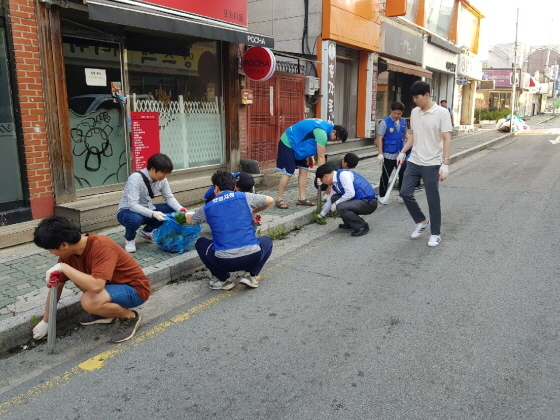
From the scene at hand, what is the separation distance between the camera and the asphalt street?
277cm

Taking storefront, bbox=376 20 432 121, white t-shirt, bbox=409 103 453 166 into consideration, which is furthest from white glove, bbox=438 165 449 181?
storefront, bbox=376 20 432 121

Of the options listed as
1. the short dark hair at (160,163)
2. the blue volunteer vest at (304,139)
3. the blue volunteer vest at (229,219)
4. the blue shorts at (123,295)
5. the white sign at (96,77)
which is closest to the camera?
the blue shorts at (123,295)

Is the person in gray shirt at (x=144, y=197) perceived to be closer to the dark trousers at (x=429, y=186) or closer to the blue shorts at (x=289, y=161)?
the blue shorts at (x=289, y=161)

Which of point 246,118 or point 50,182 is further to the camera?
point 246,118

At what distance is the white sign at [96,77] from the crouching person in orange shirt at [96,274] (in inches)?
171

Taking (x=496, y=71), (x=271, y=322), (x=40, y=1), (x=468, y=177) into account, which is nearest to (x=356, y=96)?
(x=468, y=177)

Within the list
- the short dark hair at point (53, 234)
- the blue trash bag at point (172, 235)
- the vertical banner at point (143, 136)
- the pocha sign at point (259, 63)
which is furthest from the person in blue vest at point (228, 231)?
the pocha sign at point (259, 63)

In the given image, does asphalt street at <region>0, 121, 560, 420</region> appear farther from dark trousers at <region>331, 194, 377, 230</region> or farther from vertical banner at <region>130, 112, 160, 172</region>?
vertical banner at <region>130, 112, 160, 172</region>

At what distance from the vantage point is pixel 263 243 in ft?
15.1

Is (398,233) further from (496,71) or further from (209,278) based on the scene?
(496,71)

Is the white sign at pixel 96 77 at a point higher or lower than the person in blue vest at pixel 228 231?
higher

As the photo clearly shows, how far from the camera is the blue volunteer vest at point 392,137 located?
8.18m

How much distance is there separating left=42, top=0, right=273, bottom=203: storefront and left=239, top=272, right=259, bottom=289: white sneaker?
129 inches

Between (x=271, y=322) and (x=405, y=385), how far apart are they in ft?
4.26
